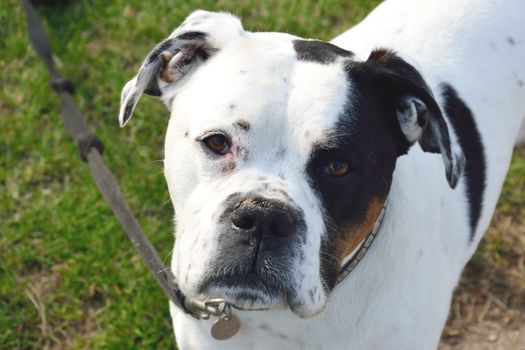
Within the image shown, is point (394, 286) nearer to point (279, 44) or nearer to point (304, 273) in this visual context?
point (304, 273)

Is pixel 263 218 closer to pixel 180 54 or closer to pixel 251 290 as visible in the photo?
pixel 251 290

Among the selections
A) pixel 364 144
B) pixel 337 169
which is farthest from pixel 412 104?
pixel 337 169

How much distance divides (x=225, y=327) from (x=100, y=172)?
143 centimetres

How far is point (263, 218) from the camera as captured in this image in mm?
2422

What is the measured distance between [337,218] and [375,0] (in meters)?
3.50

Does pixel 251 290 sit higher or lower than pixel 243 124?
lower

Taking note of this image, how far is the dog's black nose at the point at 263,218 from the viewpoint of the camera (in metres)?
2.42

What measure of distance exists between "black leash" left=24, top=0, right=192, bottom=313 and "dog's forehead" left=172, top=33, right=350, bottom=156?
36.3 inches

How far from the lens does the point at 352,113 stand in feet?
8.83

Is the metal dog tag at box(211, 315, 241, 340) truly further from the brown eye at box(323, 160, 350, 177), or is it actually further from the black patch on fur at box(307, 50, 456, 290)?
the brown eye at box(323, 160, 350, 177)

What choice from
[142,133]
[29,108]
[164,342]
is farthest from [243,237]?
[29,108]

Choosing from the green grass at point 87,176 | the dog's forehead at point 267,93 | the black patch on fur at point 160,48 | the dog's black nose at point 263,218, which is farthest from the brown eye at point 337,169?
the green grass at point 87,176

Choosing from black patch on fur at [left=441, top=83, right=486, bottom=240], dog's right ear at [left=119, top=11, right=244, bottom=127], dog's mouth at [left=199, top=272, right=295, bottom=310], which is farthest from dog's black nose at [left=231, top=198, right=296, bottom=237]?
black patch on fur at [left=441, top=83, right=486, bottom=240]

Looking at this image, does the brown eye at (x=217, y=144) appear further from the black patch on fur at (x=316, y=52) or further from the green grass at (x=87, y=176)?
the green grass at (x=87, y=176)
